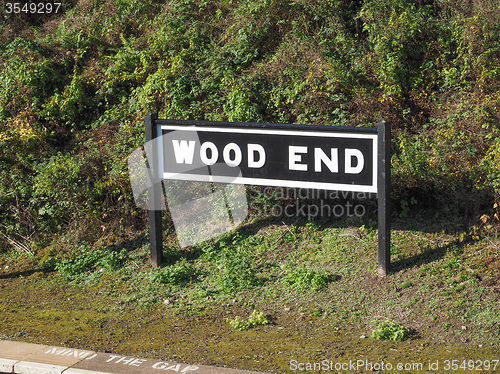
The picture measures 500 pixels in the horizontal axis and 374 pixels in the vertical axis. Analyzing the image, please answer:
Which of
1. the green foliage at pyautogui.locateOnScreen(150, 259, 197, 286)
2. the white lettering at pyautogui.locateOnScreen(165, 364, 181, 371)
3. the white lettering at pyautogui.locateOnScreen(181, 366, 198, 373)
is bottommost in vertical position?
the white lettering at pyautogui.locateOnScreen(165, 364, 181, 371)

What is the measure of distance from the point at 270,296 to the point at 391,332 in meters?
1.53

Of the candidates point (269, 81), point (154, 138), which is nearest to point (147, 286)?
point (154, 138)

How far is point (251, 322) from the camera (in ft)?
17.7

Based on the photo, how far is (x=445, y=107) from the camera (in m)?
7.62

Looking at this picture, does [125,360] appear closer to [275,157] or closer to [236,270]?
[236,270]

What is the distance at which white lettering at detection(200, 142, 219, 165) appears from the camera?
6.41m

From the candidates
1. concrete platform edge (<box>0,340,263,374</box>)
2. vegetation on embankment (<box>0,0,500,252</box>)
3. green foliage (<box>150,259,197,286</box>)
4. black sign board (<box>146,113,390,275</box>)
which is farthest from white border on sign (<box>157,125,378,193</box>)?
concrete platform edge (<box>0,340,263,374</box>)

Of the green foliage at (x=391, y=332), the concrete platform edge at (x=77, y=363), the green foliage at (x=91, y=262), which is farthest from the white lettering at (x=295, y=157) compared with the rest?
the green foliage at (x=91, y=262)

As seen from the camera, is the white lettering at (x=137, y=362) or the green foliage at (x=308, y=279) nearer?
the white lettering at (x=137, y=362)

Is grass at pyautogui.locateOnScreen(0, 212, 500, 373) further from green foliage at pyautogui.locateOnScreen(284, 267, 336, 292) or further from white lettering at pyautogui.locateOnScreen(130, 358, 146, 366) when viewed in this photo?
white lettering at pyautogui.locateOnScreen(130, 358, 146, 366)

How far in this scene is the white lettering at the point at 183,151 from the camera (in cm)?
653

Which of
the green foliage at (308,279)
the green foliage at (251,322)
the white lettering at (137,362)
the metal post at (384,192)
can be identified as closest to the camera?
the white lettering at (137,362)

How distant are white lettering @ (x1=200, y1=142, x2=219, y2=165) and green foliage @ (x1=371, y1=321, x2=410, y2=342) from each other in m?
2.77

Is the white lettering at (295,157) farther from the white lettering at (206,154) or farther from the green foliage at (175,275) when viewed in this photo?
the green foliage at (175,275)
